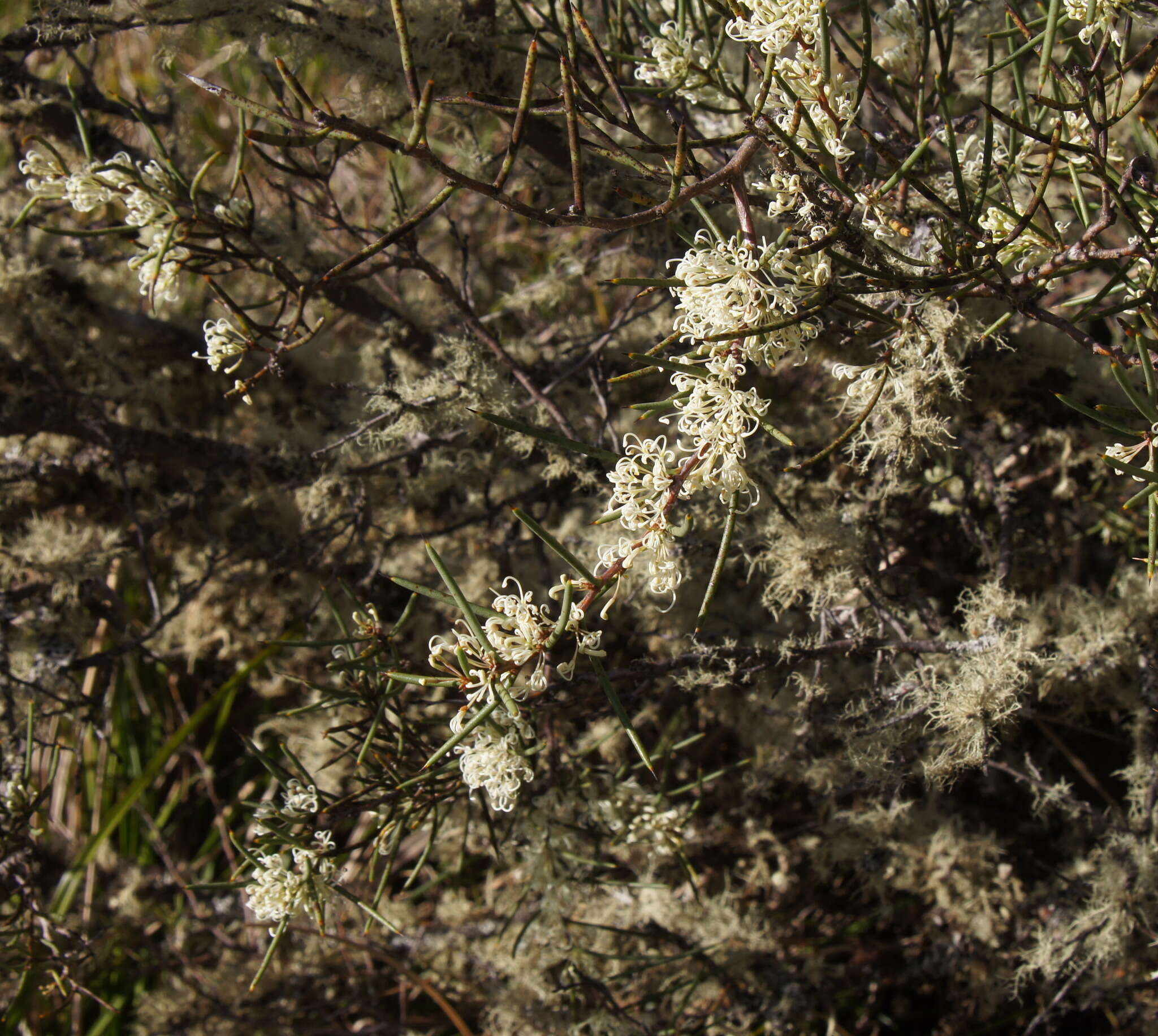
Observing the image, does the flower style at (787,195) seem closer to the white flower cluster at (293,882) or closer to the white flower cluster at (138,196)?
the white flower cluster at (138,196)

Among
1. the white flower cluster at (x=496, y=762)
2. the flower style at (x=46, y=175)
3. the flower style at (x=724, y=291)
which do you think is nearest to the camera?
the flower style at (x=724, y=291)

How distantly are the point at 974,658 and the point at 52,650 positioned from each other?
1.18 m

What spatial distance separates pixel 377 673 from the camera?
0.88m

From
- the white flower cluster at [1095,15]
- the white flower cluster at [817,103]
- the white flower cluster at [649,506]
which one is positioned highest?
the white flower cluster at [1095,15]

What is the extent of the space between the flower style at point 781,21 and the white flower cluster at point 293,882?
74 centimetres

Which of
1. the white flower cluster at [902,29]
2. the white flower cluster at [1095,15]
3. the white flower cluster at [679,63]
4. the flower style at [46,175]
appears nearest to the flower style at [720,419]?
the white flower cluster at [679,63]

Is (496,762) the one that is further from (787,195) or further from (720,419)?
(787,195)

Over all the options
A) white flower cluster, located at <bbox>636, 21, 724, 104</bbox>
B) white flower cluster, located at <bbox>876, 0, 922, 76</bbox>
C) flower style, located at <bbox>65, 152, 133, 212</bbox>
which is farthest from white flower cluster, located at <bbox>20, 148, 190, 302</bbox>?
white flower cluster, located at <bbox>876, 0, 922, 76</bbox>

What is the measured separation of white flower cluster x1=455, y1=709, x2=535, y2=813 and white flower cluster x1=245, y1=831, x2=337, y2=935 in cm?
19

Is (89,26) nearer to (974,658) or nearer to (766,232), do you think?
(766,232)

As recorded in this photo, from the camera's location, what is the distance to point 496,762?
0.68 meters

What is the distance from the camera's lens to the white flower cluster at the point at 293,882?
0.76m

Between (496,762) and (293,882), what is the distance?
24cm

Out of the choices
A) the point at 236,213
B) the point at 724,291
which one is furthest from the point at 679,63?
the point at 236,213
